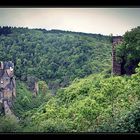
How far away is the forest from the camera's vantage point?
6582 millimetres

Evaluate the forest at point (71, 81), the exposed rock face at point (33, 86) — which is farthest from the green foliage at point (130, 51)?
the exposed rock face at point (33, 86)

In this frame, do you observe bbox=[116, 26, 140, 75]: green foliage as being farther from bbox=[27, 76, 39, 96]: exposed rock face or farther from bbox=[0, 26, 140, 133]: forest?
bbox=[27, 76, 39, 96]: exposed rock face

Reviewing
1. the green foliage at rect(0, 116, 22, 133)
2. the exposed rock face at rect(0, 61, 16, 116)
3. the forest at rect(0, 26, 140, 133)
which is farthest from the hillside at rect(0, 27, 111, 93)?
the green foliage at rect(0, 116, 22, 133)

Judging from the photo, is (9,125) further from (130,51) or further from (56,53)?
(130,51)

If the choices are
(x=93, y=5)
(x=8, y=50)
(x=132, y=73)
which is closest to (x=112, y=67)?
(x=132, y=73)

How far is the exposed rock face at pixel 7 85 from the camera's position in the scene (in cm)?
660

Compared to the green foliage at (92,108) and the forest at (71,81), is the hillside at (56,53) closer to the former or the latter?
the forest at (71,81)

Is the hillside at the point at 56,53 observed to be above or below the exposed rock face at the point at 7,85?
above

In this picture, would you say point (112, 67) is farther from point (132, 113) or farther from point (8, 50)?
point (8, 50)

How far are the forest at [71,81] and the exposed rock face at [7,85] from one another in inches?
2.1

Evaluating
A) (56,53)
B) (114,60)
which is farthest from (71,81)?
(114,60)

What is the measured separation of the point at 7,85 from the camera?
6.61 meters
